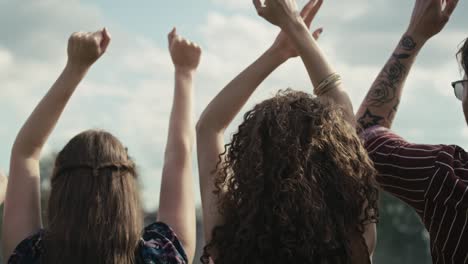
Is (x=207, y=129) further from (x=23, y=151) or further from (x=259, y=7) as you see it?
(x=23, y=151)

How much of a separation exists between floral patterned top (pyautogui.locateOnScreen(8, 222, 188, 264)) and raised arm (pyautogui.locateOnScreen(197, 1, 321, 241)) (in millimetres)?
293

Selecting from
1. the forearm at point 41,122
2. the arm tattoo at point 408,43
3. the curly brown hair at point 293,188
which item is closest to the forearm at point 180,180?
the curly brown hair at point 293,188

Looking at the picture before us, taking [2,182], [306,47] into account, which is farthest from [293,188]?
[2,182]

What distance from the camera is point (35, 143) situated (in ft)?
15.1

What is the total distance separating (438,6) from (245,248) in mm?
1620

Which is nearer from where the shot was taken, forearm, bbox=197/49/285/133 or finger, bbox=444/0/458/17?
forearm, bbox=197/49/285/133

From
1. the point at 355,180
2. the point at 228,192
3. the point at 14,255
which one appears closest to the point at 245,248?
the point at 228,192

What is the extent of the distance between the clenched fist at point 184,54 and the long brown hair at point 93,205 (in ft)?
3.13

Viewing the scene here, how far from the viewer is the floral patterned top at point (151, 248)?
14.0ft

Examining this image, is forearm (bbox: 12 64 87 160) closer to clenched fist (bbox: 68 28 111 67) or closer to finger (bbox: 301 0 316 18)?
clenched fist (bbox: 68 28 111 67)

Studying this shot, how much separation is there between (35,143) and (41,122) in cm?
11

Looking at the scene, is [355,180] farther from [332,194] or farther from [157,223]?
[157,223]

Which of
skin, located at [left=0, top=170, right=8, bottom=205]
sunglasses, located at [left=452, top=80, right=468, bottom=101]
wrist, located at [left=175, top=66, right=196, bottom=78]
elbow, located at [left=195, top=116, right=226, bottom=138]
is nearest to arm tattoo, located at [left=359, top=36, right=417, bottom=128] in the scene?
sunglasses, located at [left=452, top=80, right=468, bottom=101]

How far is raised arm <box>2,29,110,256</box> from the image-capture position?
4406 millimetres
